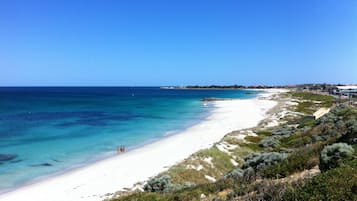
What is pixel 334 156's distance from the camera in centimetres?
942

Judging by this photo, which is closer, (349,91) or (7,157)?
(7,157)

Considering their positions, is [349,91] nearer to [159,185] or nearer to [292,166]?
[159,185]

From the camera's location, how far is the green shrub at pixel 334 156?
9.21 metres

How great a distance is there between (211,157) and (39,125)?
34.1 meters

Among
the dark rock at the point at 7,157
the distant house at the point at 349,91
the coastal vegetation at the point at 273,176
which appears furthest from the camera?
the distant house at the point at 349,91

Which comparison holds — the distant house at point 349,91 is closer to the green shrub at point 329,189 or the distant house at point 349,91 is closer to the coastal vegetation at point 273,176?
the coastal vegetation at point 273,176

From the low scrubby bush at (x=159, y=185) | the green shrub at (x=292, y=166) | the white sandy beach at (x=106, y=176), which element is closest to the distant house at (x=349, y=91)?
the white sandy beach at (x=106, y=176)

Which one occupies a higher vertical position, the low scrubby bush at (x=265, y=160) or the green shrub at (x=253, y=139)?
the low scrubby bush at (x=265, y=160)

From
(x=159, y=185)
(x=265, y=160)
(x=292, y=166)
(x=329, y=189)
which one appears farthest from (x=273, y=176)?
(x=159, y=185)

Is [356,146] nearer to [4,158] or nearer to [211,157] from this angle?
[211,157]

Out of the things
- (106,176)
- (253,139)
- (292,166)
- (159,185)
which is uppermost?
(292,166)

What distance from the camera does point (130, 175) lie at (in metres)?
20.4

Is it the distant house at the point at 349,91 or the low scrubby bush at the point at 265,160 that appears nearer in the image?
the low scrubby bush at the point at 265,160

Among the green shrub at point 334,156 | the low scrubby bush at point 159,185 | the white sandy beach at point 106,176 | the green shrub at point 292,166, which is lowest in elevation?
the white sandy beach at point 106,176
